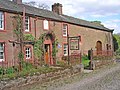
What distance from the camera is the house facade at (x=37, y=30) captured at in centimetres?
2089

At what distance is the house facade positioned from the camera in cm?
2089

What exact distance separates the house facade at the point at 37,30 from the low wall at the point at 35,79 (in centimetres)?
434

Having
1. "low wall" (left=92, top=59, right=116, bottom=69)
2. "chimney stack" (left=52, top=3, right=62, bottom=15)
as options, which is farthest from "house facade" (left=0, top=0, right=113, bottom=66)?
"low wall" (left=92, top=59, right=116, bottom=69)

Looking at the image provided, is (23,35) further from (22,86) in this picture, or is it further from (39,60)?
(22,86)

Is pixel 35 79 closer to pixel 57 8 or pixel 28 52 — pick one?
pixel 28 52

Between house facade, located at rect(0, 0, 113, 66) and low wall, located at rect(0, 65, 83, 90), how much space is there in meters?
4.34

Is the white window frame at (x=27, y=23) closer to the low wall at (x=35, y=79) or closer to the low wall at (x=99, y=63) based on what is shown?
the low wall at (x=35, y=79)

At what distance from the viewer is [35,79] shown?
15656mm

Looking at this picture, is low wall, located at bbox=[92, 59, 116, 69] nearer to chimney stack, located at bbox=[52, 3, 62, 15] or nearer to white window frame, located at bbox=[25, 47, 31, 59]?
white window frame, located at bbox=[25, 47, 31, 59]

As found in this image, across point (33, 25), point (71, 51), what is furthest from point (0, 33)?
point (71, 51)

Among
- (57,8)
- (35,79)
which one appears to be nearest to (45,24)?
(57,8)

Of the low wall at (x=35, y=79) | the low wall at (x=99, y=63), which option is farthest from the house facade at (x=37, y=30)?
the low wall at (x=99, y=63)

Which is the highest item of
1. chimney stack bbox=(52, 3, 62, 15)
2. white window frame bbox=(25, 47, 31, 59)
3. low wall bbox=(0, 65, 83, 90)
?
chimney stack bbox=(52, 3, 62, 15)

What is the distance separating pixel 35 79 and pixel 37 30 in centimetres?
1003
